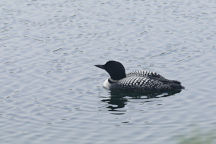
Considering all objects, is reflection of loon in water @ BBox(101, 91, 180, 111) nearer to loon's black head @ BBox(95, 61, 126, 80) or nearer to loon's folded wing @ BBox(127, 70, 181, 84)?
loon's folded wing @ BBox(127, 70, 181, 84)

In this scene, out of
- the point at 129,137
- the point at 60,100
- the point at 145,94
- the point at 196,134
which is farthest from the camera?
the point at 145,94

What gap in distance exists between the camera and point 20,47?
65.4 feet

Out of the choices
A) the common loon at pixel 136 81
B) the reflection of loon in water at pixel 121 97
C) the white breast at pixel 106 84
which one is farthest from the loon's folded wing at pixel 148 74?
the white breast at pixel 106 84

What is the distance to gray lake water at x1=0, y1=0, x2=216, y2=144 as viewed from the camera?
11586mm

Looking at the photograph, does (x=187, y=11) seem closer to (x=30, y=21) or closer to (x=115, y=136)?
(x=30, y=21)

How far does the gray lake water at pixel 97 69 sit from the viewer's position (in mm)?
11586

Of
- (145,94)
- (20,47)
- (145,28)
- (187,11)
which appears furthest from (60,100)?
(187,11)

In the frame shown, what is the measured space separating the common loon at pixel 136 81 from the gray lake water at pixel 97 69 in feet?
1.17

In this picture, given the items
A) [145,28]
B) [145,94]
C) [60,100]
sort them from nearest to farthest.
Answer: [60,100] < [145,94] < [145,28]

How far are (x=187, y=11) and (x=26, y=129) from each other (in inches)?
614

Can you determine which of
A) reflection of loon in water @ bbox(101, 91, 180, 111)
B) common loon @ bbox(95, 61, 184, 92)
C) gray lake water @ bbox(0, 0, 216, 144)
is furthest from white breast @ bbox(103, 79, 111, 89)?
reflection of loon in water @ bbox(101, 91, 180, 111)

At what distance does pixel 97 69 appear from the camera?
17.6 m

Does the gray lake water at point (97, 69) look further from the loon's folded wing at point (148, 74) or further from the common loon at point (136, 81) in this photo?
the loon's folded wing at point (148, 74)

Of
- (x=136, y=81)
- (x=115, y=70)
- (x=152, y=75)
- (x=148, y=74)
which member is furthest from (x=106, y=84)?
(x=152, y=75)
